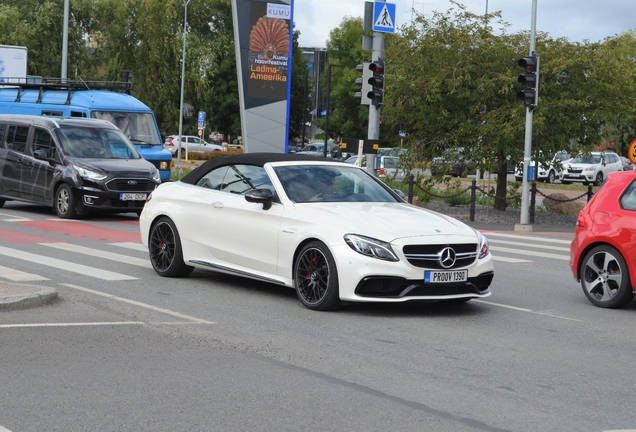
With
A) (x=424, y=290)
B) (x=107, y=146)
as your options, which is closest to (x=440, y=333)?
(x=424, y=290)

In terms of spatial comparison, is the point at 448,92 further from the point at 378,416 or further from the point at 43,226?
the point at 378,416

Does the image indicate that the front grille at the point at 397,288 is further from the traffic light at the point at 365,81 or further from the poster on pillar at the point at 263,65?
the poster on pillar at the point at 263,65

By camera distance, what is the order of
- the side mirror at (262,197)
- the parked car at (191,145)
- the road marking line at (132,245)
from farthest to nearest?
the parked car at (191,145)
the road marking line at (132,245)
the side mirror at (262,197)

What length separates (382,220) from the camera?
9.93 metres

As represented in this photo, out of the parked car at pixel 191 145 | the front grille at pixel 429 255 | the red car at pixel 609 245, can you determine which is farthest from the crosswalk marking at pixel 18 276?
the parked car at pixel 191 145

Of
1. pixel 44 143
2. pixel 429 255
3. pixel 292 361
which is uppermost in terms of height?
pixel 44 143

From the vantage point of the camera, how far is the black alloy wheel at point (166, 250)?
39.1ft

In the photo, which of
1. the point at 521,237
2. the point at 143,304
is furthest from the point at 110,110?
the point at 143,304

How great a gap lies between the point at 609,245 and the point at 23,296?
5931 mm

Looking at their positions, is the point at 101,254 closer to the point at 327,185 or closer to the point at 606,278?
the point at 327,185

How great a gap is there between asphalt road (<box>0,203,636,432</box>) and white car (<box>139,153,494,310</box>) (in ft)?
0.94

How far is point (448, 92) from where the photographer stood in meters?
27.2

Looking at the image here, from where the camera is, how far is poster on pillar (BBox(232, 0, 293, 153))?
35000 millimetres

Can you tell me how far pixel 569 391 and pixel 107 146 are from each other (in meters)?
16.3
